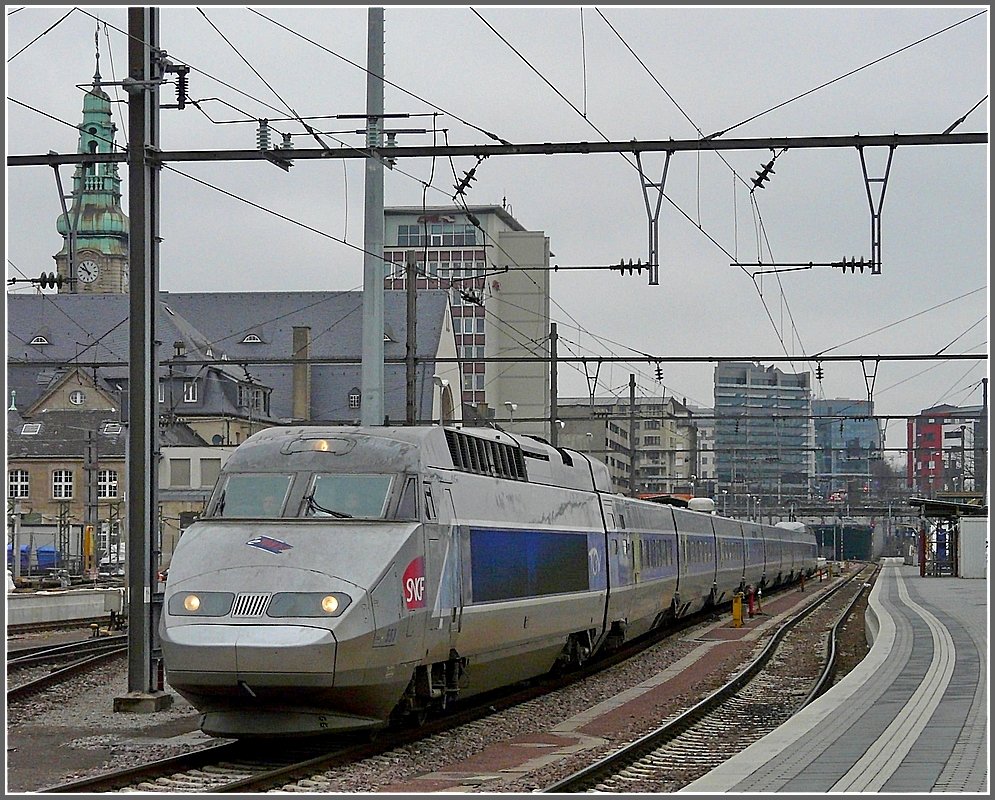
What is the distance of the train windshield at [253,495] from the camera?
14.7 metres

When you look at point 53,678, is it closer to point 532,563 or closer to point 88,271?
point 532,563

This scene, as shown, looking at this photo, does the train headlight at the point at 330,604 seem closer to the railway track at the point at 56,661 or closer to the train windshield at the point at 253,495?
the train windshield at the point at 253,495

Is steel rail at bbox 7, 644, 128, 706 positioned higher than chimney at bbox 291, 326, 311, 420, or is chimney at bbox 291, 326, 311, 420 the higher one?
chimney at bbox 291, 326, 311, 420

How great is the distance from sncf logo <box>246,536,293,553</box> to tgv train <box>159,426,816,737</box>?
19mm

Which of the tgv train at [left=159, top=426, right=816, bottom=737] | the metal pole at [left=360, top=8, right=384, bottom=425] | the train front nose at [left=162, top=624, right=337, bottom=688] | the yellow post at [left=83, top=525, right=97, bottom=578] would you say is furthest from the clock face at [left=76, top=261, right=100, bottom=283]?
the train front nose at [left=162, top=624, right=337, bottom=688]

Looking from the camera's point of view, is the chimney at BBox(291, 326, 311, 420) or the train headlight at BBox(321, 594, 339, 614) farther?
the chimney at BBox(291, 326, 311, 420)

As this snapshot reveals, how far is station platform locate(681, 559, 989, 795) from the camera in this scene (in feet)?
36.1

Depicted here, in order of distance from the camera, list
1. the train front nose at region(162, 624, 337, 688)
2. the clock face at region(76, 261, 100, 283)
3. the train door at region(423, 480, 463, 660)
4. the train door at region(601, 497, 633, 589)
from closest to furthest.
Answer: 1. the train front nose at region(162, 624, 337, 688)
2. the train door at region(423, 480, 463, 660)
3. the train door at region(601, 497, 633, 589)
4. the clock face at region(76, 261, 100, 283)

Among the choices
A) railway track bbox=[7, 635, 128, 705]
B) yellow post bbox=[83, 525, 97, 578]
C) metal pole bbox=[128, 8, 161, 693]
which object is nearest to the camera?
metal pole bbox=[128, 8, 161, 693]

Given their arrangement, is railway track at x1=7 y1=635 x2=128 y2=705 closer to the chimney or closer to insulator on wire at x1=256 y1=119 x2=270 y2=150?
insulator on wire at x1=256 y1=119 x2=270 y2=150

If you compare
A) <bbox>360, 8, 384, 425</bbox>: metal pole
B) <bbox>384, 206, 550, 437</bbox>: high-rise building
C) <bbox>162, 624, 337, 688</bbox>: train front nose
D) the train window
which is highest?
<bbox>384, 206, 550, 437</bbox>: high-rise building

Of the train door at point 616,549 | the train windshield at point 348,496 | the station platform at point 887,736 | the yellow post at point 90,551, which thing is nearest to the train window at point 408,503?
the train windshield at point 348,496

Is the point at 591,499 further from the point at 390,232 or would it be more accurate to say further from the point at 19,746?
the point at 390,232

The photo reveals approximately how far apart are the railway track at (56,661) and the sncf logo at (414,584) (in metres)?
6.89
